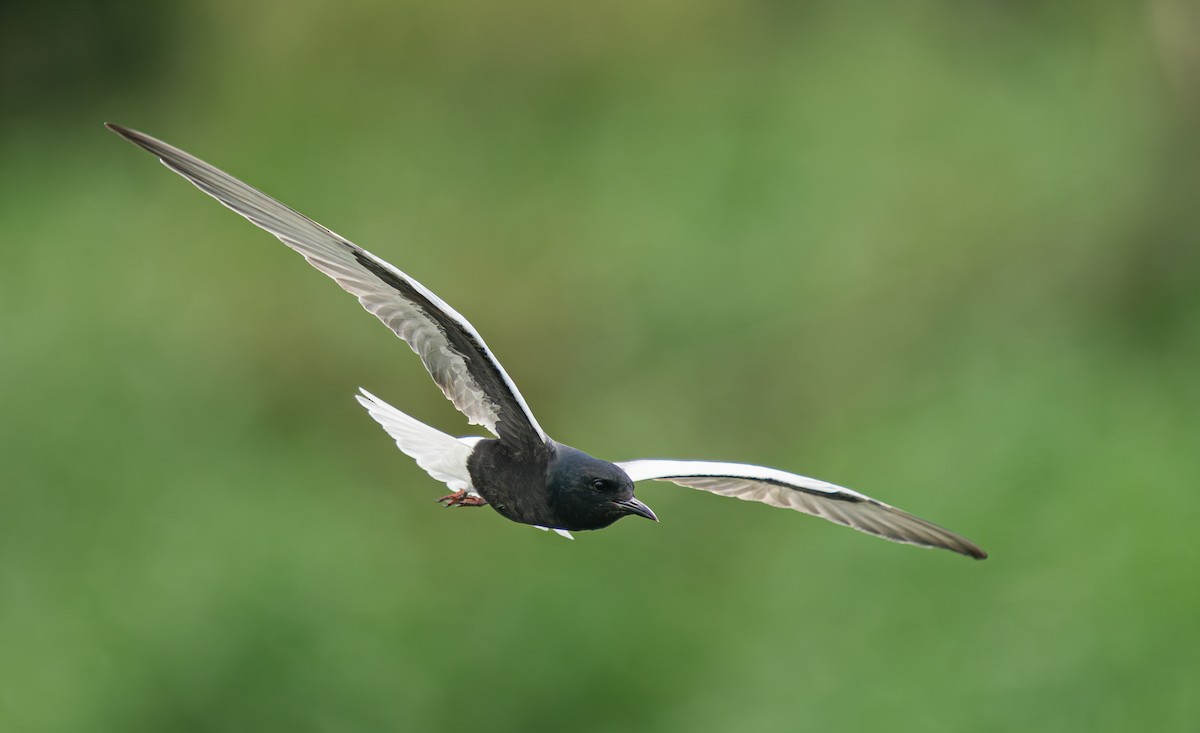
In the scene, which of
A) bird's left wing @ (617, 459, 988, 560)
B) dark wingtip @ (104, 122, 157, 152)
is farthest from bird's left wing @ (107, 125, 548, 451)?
bird's left wing @ (617, 459, 988, 560)

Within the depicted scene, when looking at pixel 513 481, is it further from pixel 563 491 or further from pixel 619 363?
pixel 619 363

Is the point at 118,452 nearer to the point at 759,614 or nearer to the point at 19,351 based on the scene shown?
the point at 19,351

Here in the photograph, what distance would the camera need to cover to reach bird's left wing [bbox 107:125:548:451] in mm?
4719

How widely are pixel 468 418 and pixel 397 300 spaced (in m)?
0.45

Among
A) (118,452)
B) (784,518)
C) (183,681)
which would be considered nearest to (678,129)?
(784,518)

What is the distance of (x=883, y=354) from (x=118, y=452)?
867 centimetres

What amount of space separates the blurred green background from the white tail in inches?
357

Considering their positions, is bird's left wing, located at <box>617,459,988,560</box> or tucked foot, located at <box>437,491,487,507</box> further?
bird's left wing, located at <box>617,459,988,560</box>

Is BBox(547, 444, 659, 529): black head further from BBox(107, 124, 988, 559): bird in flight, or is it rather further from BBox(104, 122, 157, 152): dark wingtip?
BBox(104, 122, 157, 152): dark wingtip

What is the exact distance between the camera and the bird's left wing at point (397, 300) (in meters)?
4.72

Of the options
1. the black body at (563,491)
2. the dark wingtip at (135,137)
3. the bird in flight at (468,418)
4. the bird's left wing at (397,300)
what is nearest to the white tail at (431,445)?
the bird in flight at (468,418)

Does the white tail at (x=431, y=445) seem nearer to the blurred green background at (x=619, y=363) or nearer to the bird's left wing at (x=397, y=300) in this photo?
the bird's left wing at (x=397, y=300)

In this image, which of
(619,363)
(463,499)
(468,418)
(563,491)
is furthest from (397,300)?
(619,363)

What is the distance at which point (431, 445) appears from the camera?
5082 millimetres
